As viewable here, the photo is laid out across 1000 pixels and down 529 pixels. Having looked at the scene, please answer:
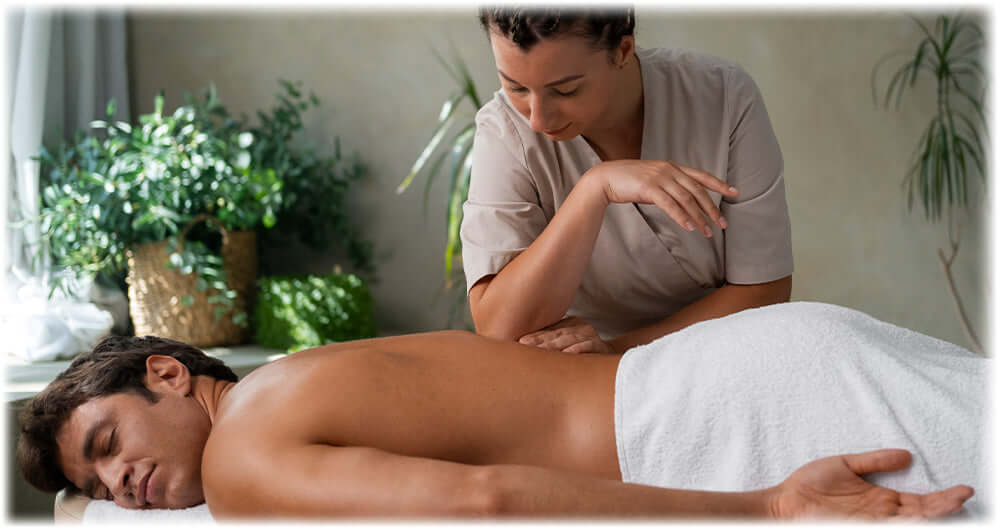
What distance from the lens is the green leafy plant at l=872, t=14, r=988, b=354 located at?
321cm

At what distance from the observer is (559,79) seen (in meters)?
1.39

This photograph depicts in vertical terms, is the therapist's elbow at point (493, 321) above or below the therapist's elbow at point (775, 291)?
below

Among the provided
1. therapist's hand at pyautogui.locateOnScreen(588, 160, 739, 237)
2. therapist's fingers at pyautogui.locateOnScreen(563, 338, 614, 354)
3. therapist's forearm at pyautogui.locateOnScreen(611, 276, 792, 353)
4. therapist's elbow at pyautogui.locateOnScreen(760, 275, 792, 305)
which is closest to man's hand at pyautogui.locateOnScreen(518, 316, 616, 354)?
therapist's fingers at pyautogui.locateOnScreen(563, 338, 614, 354)

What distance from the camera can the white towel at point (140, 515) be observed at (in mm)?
1375

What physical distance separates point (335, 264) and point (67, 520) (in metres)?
2.22

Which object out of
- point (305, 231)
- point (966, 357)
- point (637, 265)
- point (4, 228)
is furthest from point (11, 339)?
point (966, 357)

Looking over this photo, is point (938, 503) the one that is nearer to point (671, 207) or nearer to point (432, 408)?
point (671, 207)

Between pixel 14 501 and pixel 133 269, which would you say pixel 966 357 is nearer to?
pixel 14 501

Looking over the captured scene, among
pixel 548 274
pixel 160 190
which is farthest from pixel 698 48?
pixel 548 274

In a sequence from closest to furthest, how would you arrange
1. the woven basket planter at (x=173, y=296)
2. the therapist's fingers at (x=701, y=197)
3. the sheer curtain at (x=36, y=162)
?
1. the therapist's fingers at (x=701, y=197)
2. the sheer curtain at (x=36, y=162)
3. the woven basket planter at (x=173, y=296)

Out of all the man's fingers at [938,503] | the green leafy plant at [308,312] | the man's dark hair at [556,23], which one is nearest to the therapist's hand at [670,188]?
the man's dark hair at [556,23]

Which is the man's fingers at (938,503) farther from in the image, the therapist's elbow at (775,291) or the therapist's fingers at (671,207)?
the therapist's elbow at (775,291)

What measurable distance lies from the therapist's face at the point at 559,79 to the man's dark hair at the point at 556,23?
0.4 inches

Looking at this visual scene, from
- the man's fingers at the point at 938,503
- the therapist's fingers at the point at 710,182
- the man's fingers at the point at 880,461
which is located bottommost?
the man's fingers at the point at 938,503
